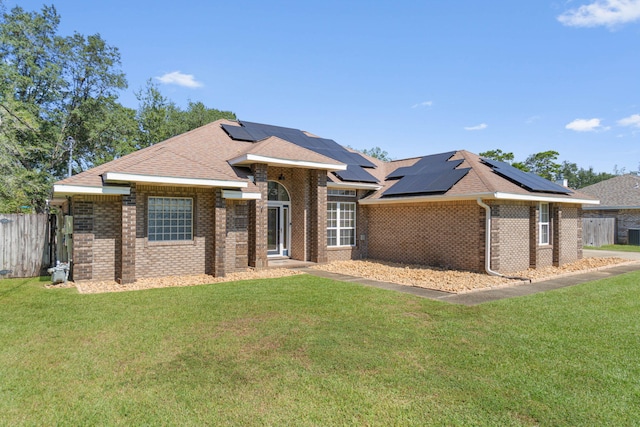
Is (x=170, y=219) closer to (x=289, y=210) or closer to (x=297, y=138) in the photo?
(x=289, y=210)

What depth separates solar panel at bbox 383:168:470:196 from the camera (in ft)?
46.3

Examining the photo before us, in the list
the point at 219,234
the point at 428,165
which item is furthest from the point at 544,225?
the point at 219,234

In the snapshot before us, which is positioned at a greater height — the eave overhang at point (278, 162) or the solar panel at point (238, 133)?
the solar panel at point (238, 133)

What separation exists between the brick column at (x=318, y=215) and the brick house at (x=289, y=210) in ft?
0.14

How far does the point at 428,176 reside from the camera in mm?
15852

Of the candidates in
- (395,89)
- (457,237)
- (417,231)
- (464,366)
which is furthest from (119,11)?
(464,366)

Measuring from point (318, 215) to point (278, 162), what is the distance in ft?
9.36

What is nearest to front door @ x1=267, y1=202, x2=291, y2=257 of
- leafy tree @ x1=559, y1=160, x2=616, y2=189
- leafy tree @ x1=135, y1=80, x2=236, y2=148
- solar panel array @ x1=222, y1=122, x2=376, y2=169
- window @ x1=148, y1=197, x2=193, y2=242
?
solar panel array @ x1=222, y1=122, x2=376, y2=169

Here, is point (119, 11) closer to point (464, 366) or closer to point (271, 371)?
point (271, 371)

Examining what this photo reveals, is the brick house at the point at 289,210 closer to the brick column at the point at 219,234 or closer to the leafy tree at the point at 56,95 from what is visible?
the brick column at the point at 219,234

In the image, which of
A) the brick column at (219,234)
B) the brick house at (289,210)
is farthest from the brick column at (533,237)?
the brick column at (219,234)

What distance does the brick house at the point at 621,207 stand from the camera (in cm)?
2841

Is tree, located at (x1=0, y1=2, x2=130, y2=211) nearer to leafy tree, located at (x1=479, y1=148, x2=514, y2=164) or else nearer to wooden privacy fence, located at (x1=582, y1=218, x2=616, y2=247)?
wooden privacy fence, located at (x1=582, y1=218, x2=616, y2=247)

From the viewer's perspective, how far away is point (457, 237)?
13.6m
